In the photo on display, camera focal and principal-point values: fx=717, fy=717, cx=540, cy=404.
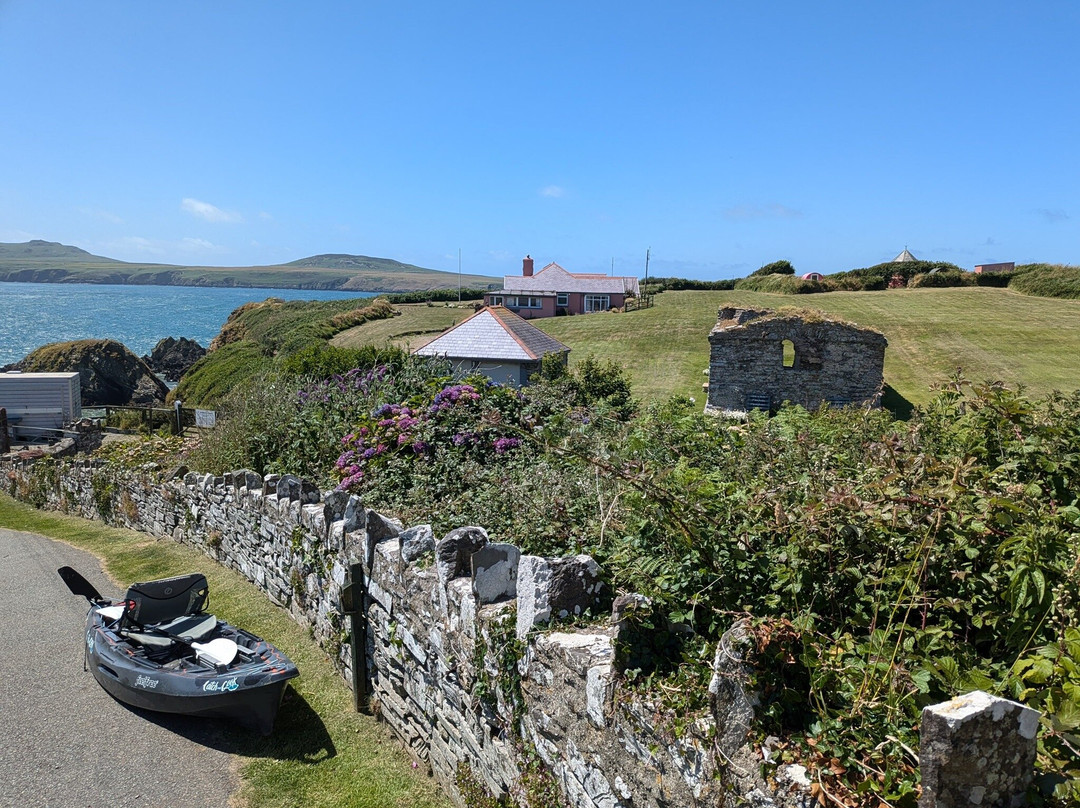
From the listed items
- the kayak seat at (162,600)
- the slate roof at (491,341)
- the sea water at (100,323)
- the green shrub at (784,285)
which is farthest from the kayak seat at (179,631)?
the sea water at (100,323)

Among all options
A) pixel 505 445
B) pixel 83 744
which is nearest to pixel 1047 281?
pixel 505 445

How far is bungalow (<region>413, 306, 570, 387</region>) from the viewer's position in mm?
20641

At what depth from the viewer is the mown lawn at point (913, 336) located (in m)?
27.5

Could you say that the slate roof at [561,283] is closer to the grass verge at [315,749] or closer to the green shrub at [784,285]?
the green shrub at [784,285]

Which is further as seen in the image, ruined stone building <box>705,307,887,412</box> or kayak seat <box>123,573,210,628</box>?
ruined stone building <box>705,307,887,412</box>

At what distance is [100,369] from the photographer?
42.2m

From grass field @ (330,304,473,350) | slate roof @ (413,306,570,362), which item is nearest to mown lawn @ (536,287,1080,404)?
slate roof @ (413,306,570,362)

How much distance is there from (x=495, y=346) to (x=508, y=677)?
1715cm

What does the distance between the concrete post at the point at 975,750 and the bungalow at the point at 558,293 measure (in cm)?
5413

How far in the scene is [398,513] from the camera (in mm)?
7305

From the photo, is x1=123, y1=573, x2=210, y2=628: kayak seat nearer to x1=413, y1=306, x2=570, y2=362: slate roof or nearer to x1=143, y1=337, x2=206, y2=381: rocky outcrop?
x1=413, y1=306, x2=570, y2=362: slate roof

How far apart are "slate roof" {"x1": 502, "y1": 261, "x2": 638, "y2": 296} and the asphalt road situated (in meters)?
51.1

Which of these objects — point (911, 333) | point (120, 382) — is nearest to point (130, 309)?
point (120, 382)

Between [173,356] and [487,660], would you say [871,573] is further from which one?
[173,356]
